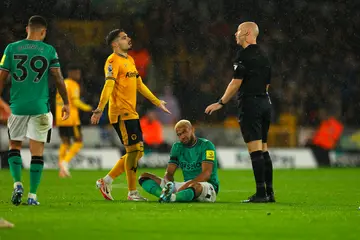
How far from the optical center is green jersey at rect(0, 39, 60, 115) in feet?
33.7

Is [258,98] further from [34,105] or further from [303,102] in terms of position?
[303,102]

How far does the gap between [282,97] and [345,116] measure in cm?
166

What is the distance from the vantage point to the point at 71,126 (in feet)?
62.7

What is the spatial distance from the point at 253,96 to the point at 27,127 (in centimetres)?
276

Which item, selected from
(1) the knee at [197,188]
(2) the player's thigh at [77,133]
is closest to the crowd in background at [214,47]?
(2) the player's thigh at [77,133]

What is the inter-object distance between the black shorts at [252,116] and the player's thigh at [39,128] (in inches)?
93.3

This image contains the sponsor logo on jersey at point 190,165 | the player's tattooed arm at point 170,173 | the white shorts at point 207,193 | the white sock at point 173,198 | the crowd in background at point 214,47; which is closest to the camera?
the white sock at point 173,198

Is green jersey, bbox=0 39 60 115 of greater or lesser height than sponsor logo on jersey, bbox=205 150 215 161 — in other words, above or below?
above

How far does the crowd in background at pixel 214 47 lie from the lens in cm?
2369

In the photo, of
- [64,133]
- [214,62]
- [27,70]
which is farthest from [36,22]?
[214,62]

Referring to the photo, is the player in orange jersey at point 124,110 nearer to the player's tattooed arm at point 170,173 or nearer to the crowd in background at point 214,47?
the player's tattooed arm at point 170,173

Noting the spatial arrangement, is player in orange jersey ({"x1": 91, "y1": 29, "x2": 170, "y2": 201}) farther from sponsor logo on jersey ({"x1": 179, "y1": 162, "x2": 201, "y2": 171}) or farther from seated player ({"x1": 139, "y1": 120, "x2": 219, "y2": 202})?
sponsor logo on jersey ({"x1": 179, "y1": 162, "x2": 201, "y2": 171})

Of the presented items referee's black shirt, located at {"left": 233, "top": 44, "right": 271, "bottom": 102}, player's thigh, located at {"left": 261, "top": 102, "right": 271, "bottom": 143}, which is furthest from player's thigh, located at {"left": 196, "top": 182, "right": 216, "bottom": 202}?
referee's black shirt, located at {"left": 233, "top": 44, "right": 271, "bottom": 102}

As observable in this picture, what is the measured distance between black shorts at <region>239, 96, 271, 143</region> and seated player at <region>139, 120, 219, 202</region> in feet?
1.52
